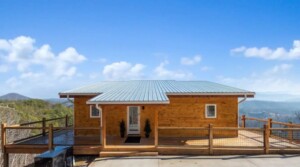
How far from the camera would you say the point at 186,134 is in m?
14.8

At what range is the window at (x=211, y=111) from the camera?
14.8 metres

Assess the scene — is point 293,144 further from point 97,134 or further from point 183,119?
point 97,134

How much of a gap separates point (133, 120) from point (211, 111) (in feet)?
14.1

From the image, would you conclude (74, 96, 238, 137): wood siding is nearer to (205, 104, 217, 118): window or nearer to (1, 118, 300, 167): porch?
(205, 104, 217, 118): window

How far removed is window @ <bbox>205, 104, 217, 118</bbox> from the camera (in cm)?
1476

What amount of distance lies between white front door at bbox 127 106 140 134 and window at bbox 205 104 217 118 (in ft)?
12.3

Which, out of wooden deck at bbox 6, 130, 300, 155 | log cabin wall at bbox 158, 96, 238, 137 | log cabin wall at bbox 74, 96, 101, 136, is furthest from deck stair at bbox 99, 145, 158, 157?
log cabin wall at bbox 74, 96, 101, 136

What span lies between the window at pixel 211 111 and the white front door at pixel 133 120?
3.76 metres

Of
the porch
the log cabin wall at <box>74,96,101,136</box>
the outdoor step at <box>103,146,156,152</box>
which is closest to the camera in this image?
the porch

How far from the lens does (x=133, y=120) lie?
14.8 metres

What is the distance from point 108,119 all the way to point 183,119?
161 inches

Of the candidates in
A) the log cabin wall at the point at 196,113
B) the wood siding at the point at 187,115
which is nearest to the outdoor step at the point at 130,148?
the wood siding at the point at 187,115

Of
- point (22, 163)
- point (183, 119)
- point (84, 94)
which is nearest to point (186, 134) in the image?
point (183, 119)

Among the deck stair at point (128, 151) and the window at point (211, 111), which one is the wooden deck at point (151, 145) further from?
the window at point (211, 111)
